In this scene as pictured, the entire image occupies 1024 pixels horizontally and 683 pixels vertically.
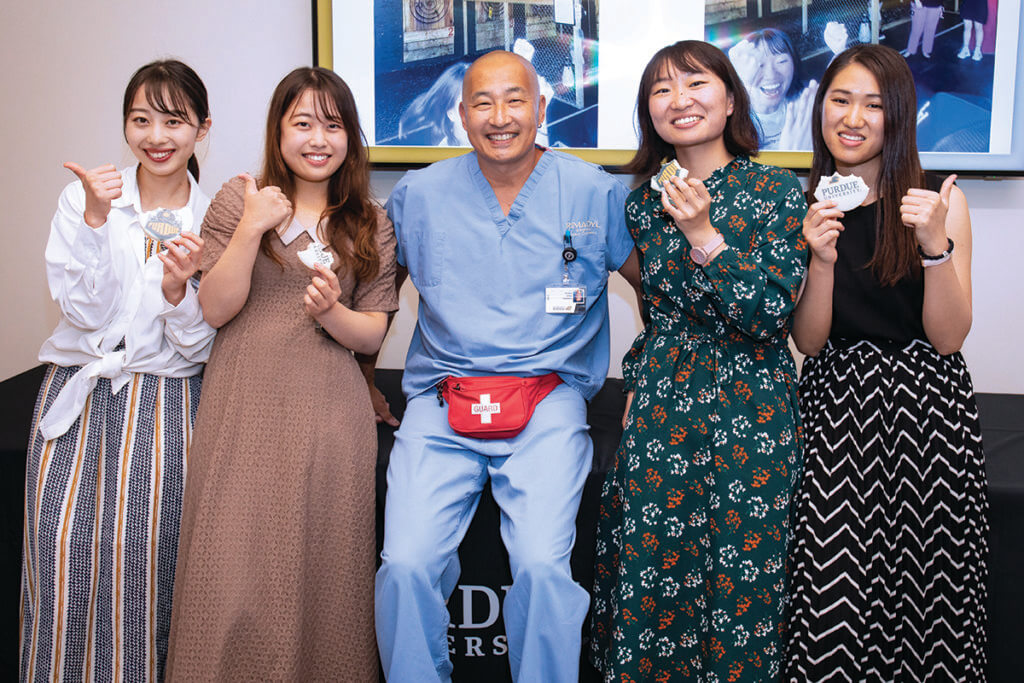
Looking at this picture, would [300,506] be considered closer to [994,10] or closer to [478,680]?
[478,680]

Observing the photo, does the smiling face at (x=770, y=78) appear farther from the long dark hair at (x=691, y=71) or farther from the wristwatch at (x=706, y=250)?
the wristwatch at (x=706, y=250)

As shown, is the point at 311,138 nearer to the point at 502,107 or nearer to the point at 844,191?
the point at 502,107

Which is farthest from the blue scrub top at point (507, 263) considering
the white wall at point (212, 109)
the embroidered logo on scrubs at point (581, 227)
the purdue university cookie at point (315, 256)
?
the white wall at point (212, 109)

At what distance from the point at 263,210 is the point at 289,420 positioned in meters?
0.52

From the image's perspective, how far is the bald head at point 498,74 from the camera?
2182mm

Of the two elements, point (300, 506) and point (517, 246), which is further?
point (517, 246)

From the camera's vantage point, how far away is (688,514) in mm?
1954

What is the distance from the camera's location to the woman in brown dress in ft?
6.41

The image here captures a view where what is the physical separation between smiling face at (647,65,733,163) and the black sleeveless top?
41 centimetres

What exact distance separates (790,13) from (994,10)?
71 centimetres

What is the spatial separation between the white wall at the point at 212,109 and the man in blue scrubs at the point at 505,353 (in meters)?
1.04

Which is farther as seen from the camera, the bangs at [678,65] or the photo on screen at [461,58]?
the photo on screen at [461,58]

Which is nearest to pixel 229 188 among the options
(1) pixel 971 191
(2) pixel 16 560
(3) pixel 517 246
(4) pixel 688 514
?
(3) pixel 517 246

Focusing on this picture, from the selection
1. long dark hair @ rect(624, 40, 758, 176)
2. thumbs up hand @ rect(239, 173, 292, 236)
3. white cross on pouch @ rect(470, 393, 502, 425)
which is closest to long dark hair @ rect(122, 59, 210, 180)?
thumbs up hand @ rect(239, 173, 292, 236)
